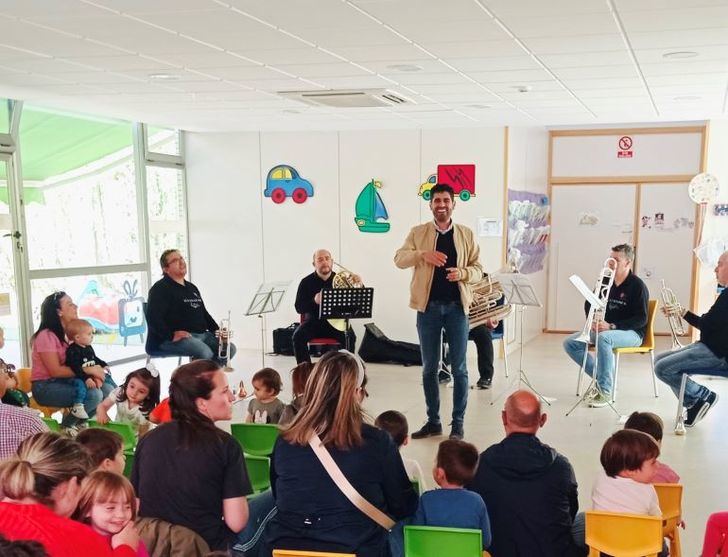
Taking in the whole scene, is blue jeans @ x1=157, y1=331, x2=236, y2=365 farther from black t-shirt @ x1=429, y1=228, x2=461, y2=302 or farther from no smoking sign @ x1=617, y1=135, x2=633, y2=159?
no smoking sign @ x1=617, y1=135, x2=633, y2=159

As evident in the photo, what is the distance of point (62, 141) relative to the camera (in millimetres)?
7727

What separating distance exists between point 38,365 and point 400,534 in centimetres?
351

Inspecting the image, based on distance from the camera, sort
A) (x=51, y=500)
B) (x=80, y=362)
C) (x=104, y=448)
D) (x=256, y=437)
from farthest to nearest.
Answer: (x=80, y=362), (x=256, y=437), (x=104, y=448), (x=51, y=500)

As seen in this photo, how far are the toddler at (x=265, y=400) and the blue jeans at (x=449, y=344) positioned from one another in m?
1.27

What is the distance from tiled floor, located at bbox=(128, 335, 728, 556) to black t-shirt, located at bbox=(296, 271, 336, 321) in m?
0.77

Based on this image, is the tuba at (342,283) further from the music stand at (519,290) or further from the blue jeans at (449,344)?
the blue jeans at (449,344)

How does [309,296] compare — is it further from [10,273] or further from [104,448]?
[104,448]

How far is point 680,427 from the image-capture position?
5371mm

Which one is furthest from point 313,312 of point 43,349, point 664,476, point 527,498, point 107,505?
point 107,505

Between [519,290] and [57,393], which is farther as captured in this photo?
[519,290]

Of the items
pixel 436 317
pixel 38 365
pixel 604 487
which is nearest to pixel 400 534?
pixel 604 487

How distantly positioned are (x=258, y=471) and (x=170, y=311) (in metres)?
3.26

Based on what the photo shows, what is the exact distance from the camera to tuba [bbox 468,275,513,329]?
7016mm

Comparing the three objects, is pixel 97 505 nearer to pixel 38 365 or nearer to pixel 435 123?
pixel 38 365
